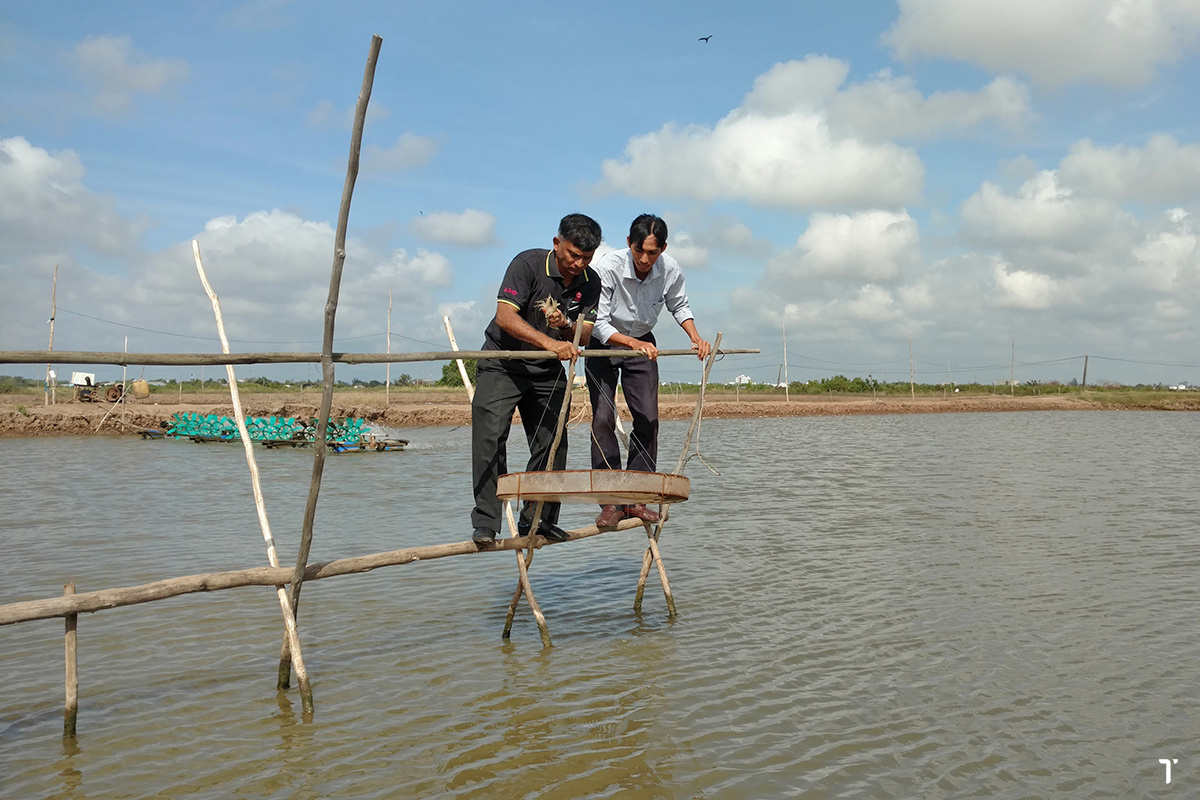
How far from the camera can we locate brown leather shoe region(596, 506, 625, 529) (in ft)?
17.5

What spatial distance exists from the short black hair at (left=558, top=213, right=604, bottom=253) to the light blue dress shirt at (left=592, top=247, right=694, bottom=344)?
0.65 m

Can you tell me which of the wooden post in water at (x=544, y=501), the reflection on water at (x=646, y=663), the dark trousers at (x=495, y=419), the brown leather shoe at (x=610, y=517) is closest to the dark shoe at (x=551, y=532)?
the wooden post in water at (x=544, y=501)

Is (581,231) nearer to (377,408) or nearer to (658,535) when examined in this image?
(658,535)

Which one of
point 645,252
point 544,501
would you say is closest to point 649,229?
point 645,252

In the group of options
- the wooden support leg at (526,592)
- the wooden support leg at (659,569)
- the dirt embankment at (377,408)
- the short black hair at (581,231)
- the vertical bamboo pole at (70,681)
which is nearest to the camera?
the vertical bamboo pole at (70,681)

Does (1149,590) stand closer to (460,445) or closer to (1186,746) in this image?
(1186,746)

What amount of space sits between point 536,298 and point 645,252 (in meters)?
0.84

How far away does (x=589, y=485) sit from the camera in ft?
13.7

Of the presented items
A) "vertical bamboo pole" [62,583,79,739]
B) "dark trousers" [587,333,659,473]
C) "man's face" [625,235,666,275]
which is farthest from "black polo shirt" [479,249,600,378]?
"vertical bamboo pole" [62,583,79,739]

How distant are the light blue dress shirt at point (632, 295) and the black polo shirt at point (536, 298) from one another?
30 cm

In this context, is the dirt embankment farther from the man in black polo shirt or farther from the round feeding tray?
the round feeding tray

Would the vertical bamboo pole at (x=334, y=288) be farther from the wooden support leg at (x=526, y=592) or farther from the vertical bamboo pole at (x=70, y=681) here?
the wooden support leg at (x=526, y=592)

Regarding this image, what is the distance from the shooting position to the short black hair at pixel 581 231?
15.0 ft

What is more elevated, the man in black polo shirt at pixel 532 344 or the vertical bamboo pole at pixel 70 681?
the man in black polo shirt at pixel 532 344
